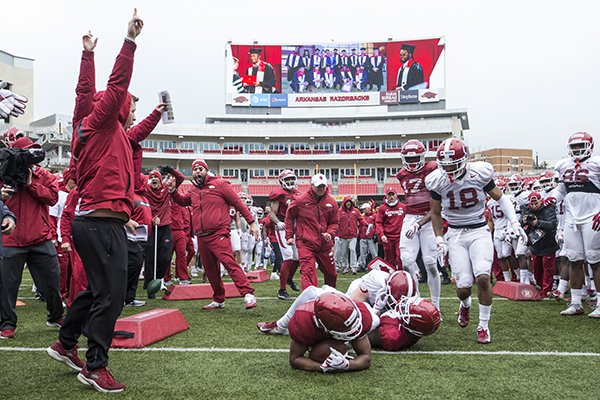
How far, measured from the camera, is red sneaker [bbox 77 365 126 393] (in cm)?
395

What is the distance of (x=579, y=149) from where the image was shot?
742 centimetres

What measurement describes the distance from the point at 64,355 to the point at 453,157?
4.43m

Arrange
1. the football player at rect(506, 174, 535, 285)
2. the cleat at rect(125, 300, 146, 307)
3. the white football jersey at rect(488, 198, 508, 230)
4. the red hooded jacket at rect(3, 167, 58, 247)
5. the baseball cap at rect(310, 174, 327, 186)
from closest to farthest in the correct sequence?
the red hooded jacket at rect(3, 167, 58, 247)
the baseball cap at rect(310, 174, 327, 186)
the cleat at rect(125, 300, 146, 307)
the football player at rect(506, 174, 535, 285)
the white football jersey at rect(488, 198, 508, 230)

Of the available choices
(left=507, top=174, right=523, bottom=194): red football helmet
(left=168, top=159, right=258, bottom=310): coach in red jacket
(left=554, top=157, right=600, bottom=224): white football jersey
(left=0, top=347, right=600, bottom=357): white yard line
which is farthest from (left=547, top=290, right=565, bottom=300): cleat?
(left=168, top=159, right=258, bottom=310): coach in red jacket

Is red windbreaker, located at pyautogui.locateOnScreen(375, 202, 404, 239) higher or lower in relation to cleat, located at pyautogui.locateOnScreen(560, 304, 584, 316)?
higher

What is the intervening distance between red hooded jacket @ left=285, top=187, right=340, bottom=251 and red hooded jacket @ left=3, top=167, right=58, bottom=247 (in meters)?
Result: 3.55

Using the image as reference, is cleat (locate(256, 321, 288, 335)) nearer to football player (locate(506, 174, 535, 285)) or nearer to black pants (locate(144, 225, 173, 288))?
black pants (locate(144, 225, 173, 288))

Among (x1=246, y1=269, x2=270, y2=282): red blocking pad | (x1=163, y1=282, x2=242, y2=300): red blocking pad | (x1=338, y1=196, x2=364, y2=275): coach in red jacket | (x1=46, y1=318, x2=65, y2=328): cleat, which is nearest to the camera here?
(x1=46, y1=318, x2=65, y2=328): cleat

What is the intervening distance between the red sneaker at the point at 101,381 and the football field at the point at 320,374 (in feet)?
0.19

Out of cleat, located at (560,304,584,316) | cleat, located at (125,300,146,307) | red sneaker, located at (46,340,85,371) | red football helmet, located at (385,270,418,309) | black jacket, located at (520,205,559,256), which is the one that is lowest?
cleat, located at (125,300,146,307)

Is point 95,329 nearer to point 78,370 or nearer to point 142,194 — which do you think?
point 78,370

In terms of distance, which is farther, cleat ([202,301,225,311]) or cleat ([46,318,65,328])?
cleat ([202,301,225,311])

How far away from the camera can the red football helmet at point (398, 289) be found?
18.1 ft

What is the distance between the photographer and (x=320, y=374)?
447 cm
